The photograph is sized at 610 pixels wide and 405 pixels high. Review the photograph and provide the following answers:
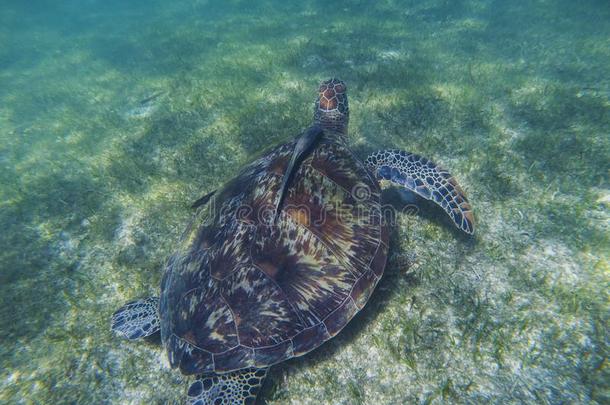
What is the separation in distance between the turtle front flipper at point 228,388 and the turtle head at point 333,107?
360 centimetres

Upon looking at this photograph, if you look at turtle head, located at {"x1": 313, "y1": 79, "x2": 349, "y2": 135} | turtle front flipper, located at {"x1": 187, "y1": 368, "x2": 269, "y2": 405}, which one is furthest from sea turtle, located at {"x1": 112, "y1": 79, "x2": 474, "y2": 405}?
turtle head, located at {"x1": 313, "y1": 79, "x2": 349, "y2": 135}

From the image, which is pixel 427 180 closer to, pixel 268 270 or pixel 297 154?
pixel 297 154

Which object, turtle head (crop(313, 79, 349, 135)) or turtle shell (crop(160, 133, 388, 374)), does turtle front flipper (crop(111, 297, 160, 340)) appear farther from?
turtle head (crop(313, 79, 349, 135))

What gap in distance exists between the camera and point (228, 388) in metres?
2.73

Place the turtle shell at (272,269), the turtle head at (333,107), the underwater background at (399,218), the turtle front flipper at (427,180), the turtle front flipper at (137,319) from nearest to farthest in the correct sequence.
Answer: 1. the turtle shell at (272,269)
2. the underwater background at (399,218)
3. the turtle front flipper at (137,319)
4. the turtle front flipper at (427,180)
5. the turtle head at (333,107)

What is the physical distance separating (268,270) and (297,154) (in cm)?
130

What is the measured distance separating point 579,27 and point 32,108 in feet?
60.3

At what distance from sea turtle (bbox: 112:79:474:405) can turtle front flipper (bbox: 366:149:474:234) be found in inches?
1.2

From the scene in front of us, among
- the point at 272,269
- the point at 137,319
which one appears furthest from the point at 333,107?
the point at 137,319

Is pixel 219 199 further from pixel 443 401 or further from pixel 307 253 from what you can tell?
pixel 443 401

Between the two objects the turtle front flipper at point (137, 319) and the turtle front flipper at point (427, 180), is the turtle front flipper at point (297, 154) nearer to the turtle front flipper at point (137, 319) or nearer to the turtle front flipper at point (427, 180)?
the turtle front flipper at point (427, 180)

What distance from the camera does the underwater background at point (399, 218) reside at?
2.91 meters

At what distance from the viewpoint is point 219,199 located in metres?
3.52

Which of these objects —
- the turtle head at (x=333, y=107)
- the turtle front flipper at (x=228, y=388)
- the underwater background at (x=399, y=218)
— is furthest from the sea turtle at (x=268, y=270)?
the turtle head at (x=333, y=107)
